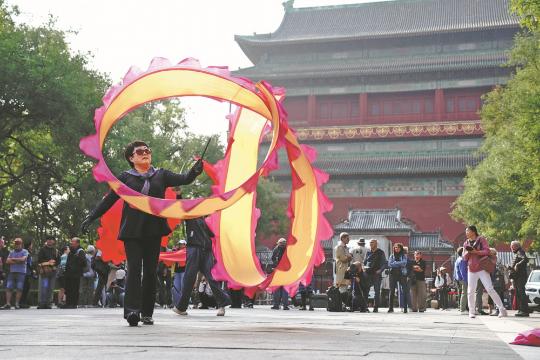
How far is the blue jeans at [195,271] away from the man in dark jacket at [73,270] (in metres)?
6.55

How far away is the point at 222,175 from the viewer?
1145 centimetres

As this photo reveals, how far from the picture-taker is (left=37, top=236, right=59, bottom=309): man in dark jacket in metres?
16.4

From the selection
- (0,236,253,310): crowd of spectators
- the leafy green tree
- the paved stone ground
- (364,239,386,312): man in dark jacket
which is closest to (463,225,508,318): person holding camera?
(364,239,386,312): man in dark jacket

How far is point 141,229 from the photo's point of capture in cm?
771

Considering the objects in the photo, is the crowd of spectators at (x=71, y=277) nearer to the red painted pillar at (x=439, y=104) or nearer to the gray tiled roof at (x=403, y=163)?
the gray tiled roof at (x=403, y=163)

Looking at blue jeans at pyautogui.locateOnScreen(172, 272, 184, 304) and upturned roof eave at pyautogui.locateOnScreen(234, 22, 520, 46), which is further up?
upturned roof eave at pyautogui.locateOnScreen(234, 22, 520, 46)

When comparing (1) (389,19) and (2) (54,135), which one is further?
(1) (389,19)

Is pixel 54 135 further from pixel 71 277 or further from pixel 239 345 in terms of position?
pixel 239 345

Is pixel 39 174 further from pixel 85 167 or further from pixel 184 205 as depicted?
pixel 184 205

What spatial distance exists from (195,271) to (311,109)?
36812mm

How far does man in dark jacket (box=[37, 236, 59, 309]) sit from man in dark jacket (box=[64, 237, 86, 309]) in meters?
0.33

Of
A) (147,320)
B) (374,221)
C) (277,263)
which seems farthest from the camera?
(374,221)

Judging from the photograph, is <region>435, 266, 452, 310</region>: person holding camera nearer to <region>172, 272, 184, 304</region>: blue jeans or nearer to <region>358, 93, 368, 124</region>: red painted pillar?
<region>172, 272, 184, 304</region>: blue jeans

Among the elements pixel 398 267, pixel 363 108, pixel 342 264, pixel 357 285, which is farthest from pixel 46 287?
pixel 363 108
